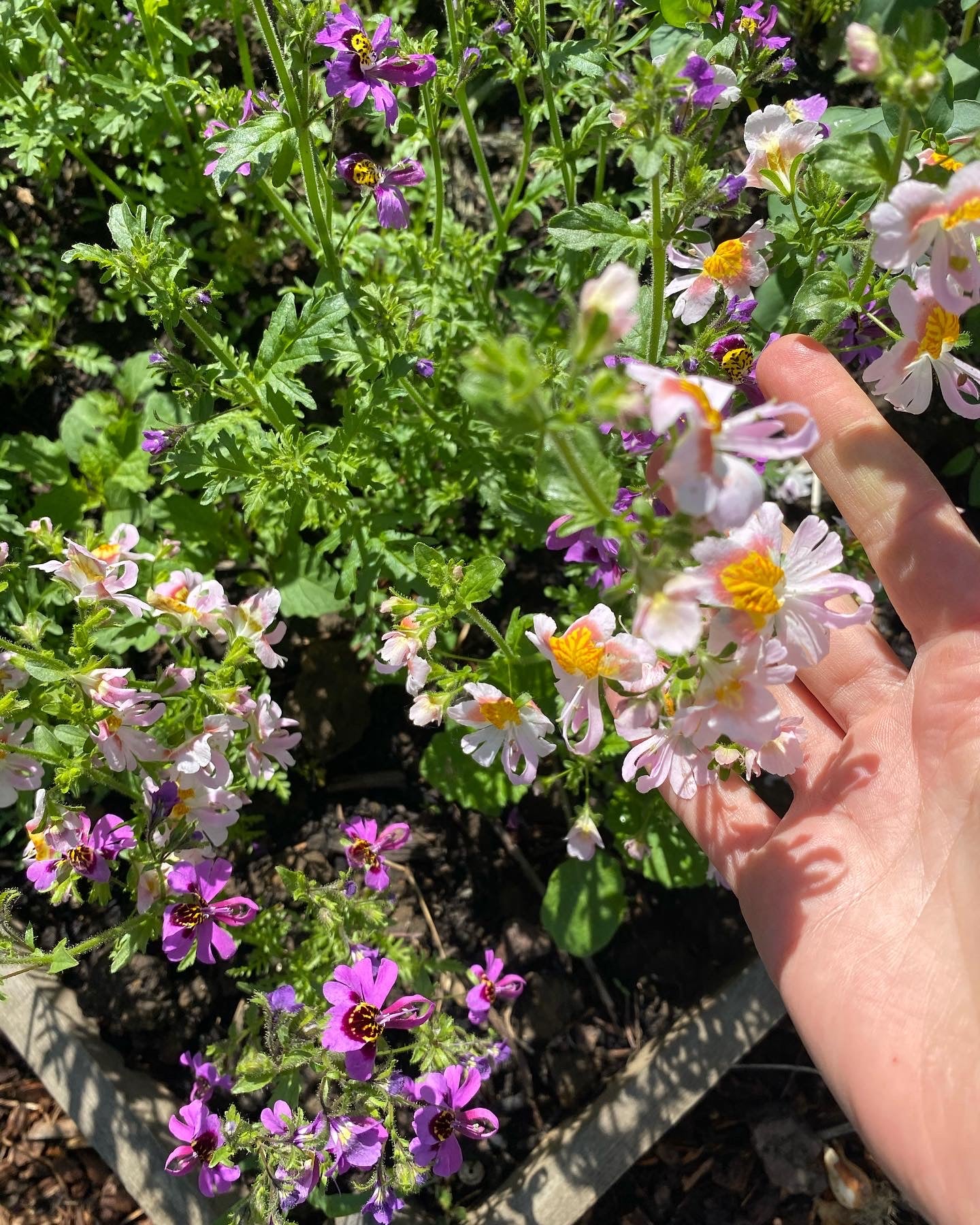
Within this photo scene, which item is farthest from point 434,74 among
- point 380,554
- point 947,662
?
point 947,662

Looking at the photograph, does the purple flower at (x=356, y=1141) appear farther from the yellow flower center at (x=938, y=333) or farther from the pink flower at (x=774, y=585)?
Result: the yellow flower center at (x=938, y=333)

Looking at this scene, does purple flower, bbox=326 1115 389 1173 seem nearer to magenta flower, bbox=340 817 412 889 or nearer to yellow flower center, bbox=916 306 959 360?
magenta flower, bbox=340 817 412 889

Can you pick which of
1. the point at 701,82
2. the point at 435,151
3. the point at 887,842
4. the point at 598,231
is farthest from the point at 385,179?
the point at 887,842

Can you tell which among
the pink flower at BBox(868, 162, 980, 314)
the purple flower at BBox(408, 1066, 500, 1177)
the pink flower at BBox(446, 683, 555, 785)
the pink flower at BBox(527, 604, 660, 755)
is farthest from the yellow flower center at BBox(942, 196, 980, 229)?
the purple flower at BBox(408, 1066, 500, 1177)

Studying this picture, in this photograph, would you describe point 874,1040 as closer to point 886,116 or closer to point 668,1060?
point 668,1060

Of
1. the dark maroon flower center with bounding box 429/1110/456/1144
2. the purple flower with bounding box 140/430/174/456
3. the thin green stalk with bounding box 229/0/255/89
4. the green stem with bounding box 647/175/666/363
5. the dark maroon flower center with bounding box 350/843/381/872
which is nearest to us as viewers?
the green stem with bounding box 647/175/666/363

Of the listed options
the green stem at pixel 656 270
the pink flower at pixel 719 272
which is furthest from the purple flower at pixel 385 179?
the green stem at pixel 656 270

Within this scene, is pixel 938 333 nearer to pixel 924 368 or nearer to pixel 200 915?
pixel 924 368
